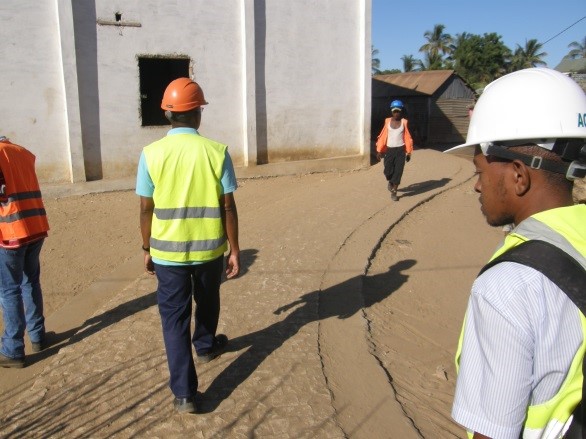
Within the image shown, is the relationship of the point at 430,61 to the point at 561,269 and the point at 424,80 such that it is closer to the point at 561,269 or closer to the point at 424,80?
the point at 424,80

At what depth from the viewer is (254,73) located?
10.5m

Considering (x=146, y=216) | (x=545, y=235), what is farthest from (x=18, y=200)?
(x=545, y=235)

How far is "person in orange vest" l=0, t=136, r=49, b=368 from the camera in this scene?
4.02m

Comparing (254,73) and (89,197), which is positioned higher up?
(254,73)

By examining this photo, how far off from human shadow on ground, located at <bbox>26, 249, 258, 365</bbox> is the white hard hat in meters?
3.88

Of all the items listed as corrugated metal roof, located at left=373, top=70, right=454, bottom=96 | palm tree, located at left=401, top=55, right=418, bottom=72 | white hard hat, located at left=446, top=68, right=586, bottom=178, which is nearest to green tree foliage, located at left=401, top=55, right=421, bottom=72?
palm tree, located at left=401, top=55, right=418, bottom=72

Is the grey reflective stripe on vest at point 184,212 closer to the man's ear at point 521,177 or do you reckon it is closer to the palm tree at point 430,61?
the man's ear at point 521,177

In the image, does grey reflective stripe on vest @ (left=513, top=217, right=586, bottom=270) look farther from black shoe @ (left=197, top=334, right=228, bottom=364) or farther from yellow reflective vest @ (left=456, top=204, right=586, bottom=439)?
black shoe @ (left=197, top=334, right=228, bottom=364)

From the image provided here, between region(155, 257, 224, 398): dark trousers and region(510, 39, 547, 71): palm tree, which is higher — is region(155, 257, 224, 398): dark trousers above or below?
below

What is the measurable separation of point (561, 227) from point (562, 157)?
228mm

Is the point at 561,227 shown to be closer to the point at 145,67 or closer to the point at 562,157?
the point at 562,157

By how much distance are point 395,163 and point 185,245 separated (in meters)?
6.15

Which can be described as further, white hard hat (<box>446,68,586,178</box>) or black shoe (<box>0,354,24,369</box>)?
black shoe (<box>0,354,24,369</box>)

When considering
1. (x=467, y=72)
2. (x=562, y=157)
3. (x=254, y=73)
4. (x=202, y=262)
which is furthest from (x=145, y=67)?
(x=467, y=72)
